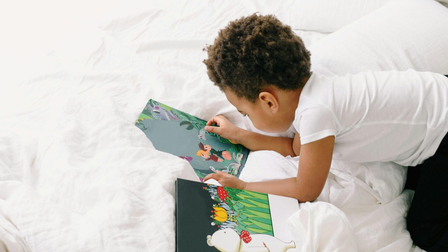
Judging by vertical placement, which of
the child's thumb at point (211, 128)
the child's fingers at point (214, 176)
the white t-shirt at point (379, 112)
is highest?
the white t-shirt at point (379, 112)

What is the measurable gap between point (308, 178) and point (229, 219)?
19cm

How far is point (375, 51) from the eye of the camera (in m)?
1.00

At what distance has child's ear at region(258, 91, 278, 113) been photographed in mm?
793

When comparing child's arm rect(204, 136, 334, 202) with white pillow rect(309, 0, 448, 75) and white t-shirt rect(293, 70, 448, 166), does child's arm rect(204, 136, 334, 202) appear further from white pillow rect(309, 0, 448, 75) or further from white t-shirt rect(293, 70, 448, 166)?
white pillow rect(309, 0, 448, 75)

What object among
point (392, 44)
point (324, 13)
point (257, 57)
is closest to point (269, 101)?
point (257, 57)

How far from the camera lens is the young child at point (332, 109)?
0.77 meters

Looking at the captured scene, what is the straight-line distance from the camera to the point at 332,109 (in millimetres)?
780

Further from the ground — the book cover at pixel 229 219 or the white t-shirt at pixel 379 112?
the white t-shirt at pixel 379 112

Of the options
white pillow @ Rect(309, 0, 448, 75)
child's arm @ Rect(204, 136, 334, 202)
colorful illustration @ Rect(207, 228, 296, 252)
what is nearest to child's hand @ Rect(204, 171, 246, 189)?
child's arm @ Rect(204, 136, 334, 202)

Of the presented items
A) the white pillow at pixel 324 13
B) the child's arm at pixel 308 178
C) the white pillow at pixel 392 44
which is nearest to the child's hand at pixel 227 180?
the child's arm at pixel 308 178

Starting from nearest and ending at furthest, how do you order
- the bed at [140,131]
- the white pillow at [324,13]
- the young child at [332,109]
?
the bed at [140,131]
the young child at [332,109]
the white pillow at [324,13]

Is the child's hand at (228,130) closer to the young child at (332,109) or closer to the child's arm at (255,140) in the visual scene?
the child's arm at (255,140)

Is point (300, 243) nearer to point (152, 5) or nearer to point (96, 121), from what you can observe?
point (96, 121)

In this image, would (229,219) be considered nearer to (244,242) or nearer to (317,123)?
(244,242)
